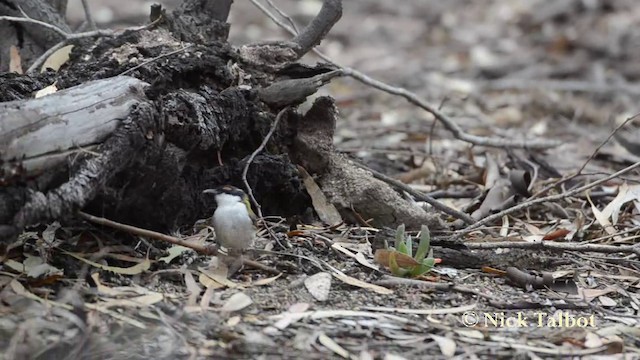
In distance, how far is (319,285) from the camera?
11.0ft

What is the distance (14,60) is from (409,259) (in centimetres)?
212

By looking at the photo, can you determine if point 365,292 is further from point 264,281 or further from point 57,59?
point 57,59

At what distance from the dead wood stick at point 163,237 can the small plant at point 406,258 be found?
0.41 metres

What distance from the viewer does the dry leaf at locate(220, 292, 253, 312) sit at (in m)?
3.07

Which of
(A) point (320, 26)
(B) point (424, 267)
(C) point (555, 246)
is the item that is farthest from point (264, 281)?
(A) point (320, 26)

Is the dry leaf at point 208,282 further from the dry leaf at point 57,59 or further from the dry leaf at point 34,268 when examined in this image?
the dry leaf at point 57,59

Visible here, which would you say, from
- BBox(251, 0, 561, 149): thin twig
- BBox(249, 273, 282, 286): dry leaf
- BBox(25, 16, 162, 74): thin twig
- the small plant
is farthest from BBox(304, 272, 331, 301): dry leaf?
BBox(25, 16, 162, 74): thin twig

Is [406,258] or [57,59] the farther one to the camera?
[57,59]

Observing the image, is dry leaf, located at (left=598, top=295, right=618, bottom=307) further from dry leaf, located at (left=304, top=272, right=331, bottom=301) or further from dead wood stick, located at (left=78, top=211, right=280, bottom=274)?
dead wood stick, located at (left=78, top=211, right=280, bottom=274)

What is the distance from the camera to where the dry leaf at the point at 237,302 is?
307 cm

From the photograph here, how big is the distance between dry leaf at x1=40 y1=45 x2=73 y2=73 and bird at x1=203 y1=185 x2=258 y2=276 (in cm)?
111

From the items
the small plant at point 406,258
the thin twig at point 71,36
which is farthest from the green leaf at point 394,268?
the thin twig at point 71,36

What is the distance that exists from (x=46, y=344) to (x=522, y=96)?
19.9ft

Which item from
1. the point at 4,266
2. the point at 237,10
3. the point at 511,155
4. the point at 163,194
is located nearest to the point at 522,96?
the point at 511,155
